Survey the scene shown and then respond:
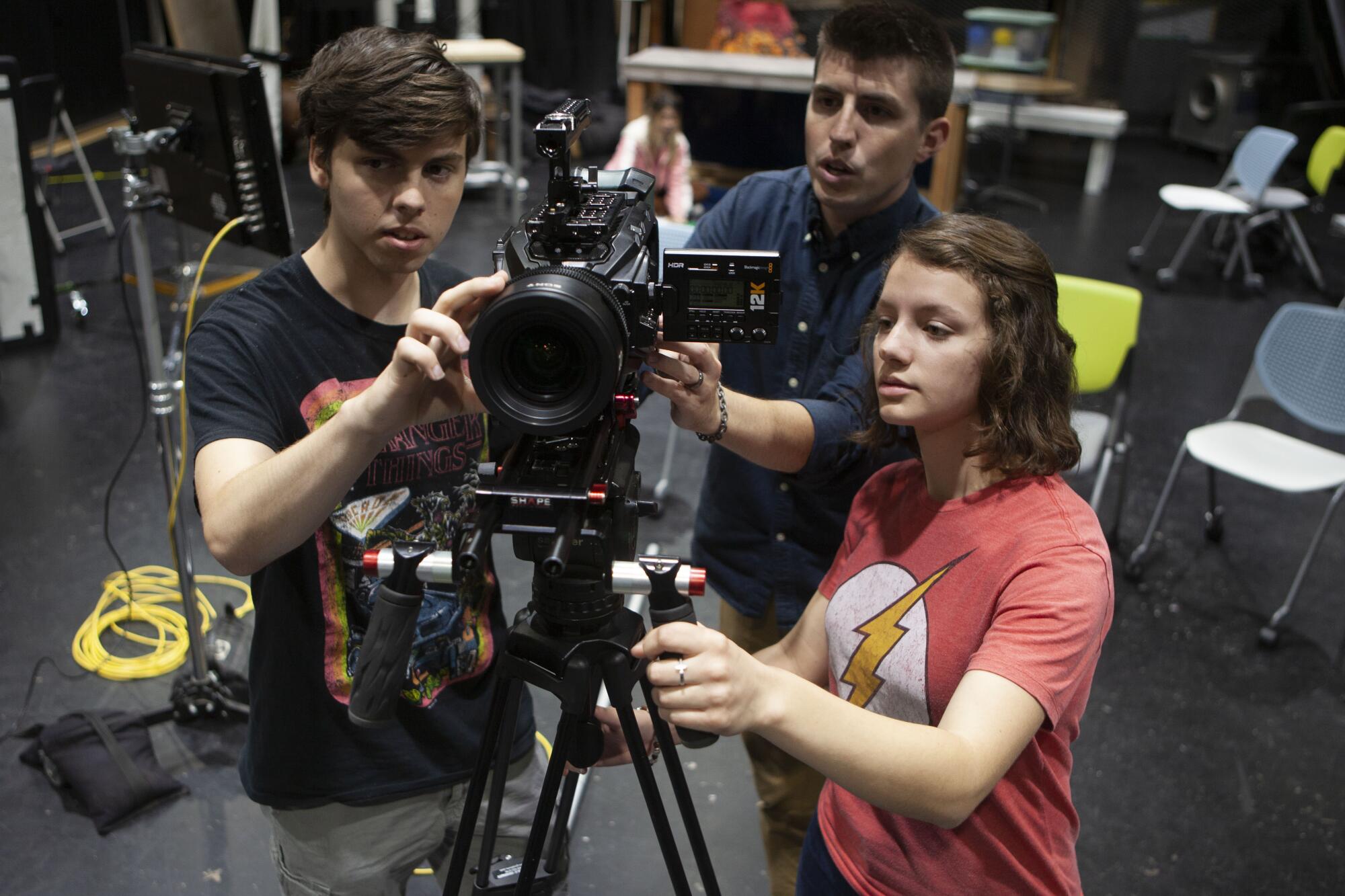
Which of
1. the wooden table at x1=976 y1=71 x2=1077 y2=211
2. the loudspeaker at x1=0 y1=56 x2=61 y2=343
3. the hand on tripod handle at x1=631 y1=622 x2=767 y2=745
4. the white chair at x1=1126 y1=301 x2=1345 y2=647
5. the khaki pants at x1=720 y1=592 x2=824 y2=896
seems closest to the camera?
the hand on tripod handle at x1=631 y1=622 x2=767 y2=745

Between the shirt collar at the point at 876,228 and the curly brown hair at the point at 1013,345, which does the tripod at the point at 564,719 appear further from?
the shirt collar at the point at 876,228

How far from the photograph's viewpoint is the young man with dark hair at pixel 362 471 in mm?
1184

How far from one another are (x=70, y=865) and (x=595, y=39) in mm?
7785

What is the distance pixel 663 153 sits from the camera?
14.7ft

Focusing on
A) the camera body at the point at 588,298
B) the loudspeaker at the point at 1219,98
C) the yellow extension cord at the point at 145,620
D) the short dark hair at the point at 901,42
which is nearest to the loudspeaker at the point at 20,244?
the yellow extension cord at the point at 145,620

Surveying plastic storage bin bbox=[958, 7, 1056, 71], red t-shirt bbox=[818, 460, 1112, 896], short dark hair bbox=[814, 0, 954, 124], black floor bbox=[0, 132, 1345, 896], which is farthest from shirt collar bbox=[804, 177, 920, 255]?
plastic storage bin bbox=[958, 7, 1056, 71]

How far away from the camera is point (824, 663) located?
130cm

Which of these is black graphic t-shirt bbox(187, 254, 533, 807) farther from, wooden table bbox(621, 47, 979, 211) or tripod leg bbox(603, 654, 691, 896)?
wooden table bbox(621, 47, 979, 211)

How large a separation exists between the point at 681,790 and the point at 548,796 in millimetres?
167

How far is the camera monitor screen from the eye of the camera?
85.5 inches

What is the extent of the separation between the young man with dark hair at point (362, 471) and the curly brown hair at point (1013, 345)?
55 cm

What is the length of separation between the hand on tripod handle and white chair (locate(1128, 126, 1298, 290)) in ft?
18.8

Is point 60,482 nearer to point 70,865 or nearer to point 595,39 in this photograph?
point 70,865

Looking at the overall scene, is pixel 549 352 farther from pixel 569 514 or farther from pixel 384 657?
pixel 384 657
